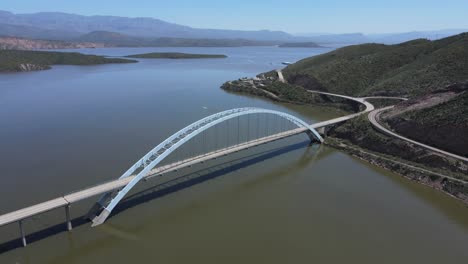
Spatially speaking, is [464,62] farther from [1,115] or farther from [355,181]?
[1,115]

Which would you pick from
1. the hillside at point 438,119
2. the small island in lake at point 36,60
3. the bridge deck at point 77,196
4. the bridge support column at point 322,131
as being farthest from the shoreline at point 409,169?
the small island in lake at point 36,60

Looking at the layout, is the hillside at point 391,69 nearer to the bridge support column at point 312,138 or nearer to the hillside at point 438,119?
the hillside at point 438,119

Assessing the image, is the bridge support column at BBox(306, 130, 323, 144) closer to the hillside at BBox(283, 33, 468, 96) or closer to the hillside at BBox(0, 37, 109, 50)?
the hillside at BBox(283, 33, 468, 96)

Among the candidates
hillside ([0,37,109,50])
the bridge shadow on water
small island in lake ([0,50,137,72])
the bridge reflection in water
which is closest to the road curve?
the bridge reflection in water

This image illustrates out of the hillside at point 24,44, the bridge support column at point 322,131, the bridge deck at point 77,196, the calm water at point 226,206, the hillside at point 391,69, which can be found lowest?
the calm water at point 226,206

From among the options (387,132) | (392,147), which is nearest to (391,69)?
(387,132)

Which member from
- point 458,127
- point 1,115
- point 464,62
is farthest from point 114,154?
point 464,62

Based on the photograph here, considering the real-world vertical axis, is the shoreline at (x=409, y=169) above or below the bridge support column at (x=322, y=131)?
below
